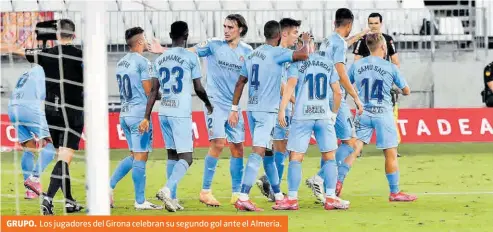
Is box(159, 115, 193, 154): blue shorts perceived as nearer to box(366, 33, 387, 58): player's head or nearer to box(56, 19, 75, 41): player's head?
box(56, 19, 75, 41): player's head

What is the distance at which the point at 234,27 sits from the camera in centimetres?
1192

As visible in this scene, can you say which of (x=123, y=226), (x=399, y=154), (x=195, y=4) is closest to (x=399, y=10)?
(x=195, y=4)

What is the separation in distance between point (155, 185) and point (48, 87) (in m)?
3.41

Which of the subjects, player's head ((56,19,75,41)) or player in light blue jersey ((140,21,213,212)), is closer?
player's head ((56,19,75,41))

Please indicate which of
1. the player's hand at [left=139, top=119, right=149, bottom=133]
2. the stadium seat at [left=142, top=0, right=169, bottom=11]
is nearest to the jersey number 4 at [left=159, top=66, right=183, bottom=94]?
the player's hand at [left=139, top=119, right=149, bottom=133]

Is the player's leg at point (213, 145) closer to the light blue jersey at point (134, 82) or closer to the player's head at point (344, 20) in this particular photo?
the light blue jersey at point (134, 82)

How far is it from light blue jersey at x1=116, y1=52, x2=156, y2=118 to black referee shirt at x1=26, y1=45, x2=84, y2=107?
0.51 meters

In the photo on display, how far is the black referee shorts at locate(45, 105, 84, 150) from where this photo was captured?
11.4m

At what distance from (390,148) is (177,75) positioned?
7.71 ft

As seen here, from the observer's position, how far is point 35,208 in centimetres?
1211

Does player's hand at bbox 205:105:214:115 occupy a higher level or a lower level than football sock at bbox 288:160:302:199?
higher

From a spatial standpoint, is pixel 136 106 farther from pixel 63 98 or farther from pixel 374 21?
pixel 374 21
